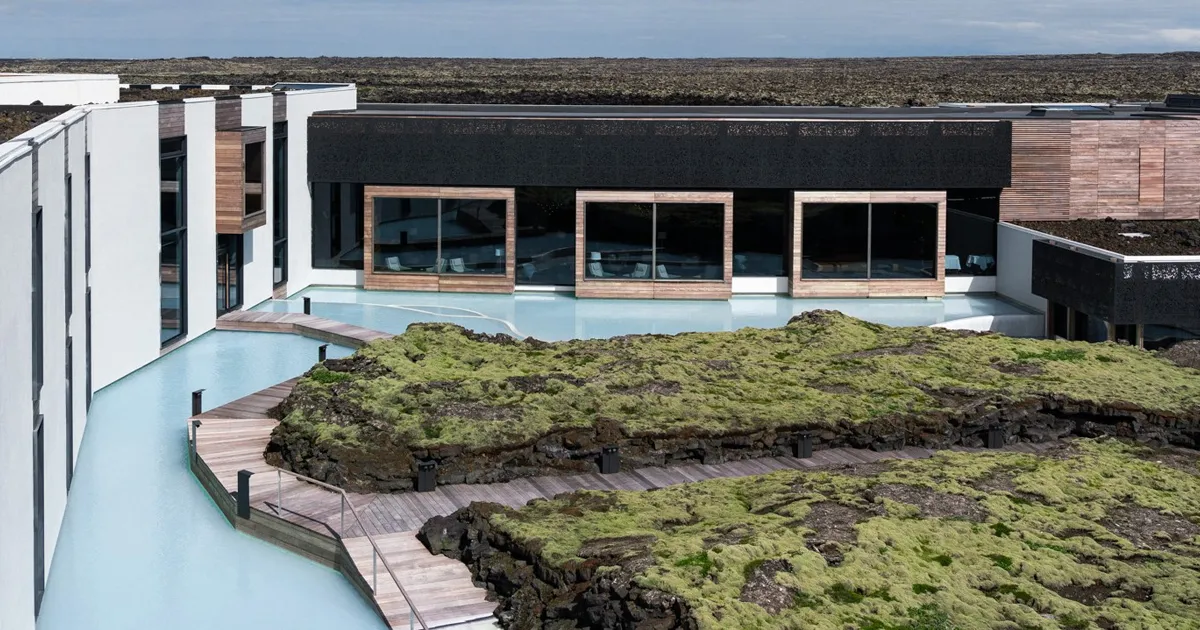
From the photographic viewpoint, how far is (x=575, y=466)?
51.2 feet

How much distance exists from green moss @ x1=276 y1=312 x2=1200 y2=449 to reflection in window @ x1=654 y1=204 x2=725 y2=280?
7471mm

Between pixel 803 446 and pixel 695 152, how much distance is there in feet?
44.5

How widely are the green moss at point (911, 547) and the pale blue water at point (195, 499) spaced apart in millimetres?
2394

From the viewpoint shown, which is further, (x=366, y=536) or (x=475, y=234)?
(x=475, y=234)

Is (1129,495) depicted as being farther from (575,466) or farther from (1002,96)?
(1002,96)

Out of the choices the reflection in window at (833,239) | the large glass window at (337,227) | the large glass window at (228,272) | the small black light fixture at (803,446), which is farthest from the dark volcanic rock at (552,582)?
the large glass window at (337,227)

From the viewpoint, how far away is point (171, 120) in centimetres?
2280

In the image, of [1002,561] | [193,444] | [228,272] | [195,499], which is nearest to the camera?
[1002,561]

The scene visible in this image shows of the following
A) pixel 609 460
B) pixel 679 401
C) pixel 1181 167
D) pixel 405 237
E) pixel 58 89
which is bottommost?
pixel 609 460

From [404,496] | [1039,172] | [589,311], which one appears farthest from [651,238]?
[404,496]

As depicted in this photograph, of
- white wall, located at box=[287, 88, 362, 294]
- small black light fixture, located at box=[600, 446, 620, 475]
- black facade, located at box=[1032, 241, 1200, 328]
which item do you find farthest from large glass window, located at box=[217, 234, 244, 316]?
black facade, located at box=[1032, 241, 1200, 328]

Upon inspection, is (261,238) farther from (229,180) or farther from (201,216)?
(201,216)

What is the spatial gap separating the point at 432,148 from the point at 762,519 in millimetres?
18038

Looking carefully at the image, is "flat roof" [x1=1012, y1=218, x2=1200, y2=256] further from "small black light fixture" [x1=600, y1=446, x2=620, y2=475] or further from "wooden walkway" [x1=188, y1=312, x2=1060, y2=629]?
"small black light fixture" [x1=600, y1=446, x2=620, y2=475]
